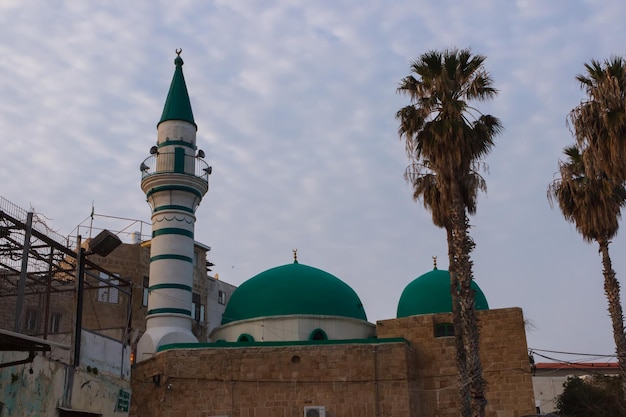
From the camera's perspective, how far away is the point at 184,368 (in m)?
21.1

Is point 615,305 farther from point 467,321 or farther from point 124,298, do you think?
point 124,298

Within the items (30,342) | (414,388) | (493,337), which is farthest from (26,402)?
(493,337)

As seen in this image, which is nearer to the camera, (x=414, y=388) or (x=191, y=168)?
(x=414, y=388)

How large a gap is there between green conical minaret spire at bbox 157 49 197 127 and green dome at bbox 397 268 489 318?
10.2m

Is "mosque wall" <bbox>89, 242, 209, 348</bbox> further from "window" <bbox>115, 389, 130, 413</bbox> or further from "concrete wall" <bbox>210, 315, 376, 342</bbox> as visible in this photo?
"window" <bbox>115, 389, 130, 413</bbox>

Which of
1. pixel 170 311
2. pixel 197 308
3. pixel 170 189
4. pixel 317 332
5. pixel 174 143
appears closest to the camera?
pixel 170 311

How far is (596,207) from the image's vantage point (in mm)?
18703

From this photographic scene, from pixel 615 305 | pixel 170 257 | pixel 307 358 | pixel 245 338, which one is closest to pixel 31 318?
pixel 170 257

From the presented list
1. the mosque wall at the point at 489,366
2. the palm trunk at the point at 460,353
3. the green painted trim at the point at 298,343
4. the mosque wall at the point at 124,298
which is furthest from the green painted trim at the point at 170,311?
the palm trunk at the point at 460,353

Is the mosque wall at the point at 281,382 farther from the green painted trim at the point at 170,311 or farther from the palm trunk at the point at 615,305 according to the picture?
the palm trunk at the point at 615,305

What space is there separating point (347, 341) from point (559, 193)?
7423mm

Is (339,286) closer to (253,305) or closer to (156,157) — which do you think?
(253,305)

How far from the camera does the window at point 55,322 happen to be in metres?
27.2

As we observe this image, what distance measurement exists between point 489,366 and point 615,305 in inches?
195
